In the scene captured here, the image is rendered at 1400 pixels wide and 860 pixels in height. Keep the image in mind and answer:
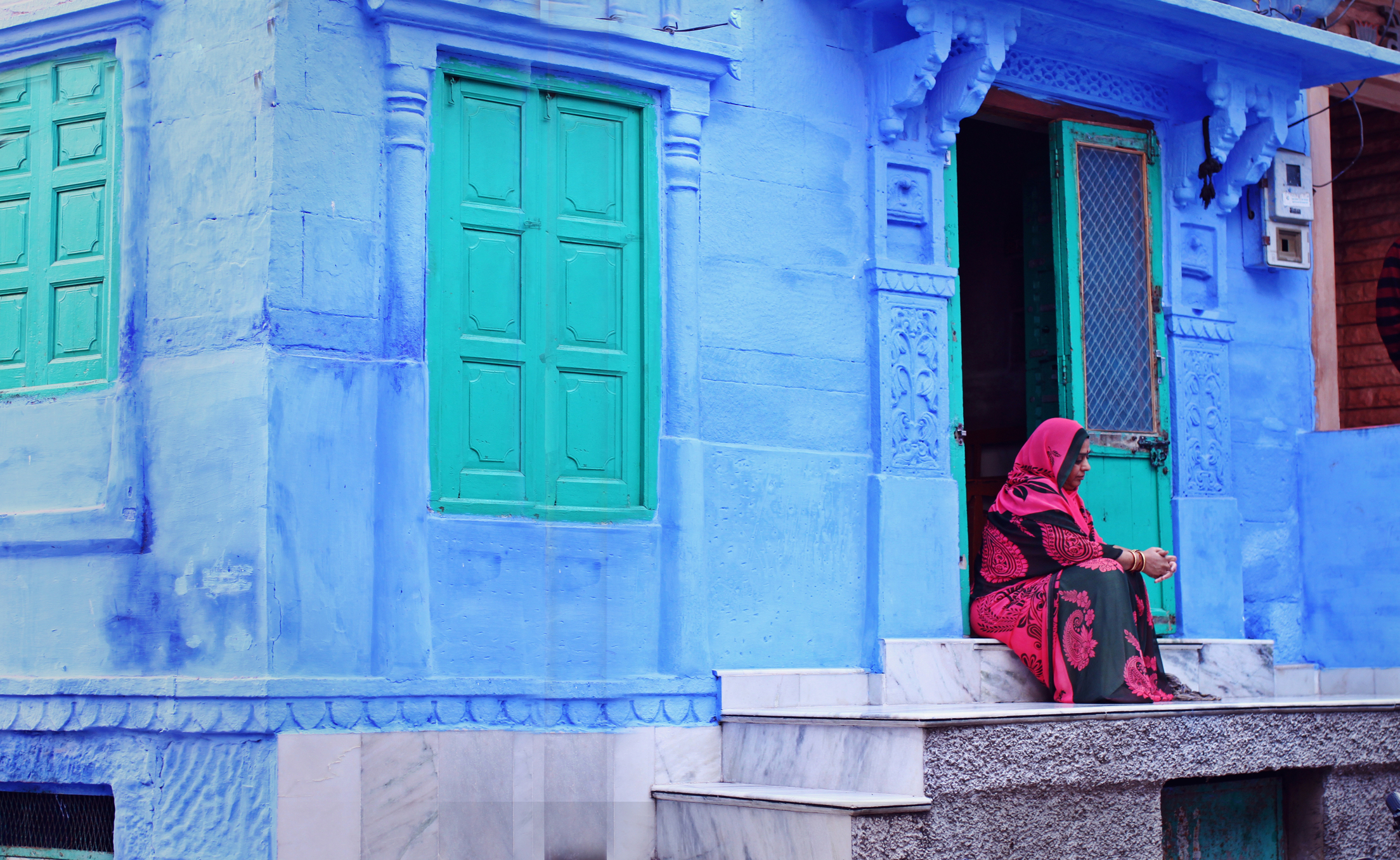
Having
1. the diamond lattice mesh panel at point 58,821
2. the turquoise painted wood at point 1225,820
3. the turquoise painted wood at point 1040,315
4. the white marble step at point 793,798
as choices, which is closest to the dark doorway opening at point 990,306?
the turquoise painted wood at point 1040,315

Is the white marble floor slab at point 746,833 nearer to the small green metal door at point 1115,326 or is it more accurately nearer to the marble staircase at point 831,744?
the marble staircase at point 831,744

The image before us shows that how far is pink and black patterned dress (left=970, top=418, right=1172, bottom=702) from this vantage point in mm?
5973

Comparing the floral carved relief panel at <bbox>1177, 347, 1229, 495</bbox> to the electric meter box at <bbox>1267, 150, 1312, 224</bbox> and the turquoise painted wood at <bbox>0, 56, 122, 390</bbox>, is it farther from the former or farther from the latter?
the turquoise painted wood at <bbox>0, 56, 122, 390</bbox>

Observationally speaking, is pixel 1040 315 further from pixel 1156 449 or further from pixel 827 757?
pixel 827 757

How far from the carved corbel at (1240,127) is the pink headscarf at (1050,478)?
173 centimetres

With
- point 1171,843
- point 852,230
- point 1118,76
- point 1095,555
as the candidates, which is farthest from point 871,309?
point 1171,843

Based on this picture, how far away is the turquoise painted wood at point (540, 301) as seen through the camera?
217 inches

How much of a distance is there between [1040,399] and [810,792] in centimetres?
306

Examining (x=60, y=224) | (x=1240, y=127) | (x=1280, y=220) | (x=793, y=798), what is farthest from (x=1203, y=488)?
(x=60, y=224)

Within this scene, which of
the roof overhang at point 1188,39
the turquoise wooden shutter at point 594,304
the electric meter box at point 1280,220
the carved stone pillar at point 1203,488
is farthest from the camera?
the electric meter box at point 1280,220

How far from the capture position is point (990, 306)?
941 centimetres

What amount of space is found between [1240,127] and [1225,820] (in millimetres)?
3344

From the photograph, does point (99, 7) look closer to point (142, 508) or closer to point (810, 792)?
point (142, 508)

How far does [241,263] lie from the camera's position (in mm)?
5184
